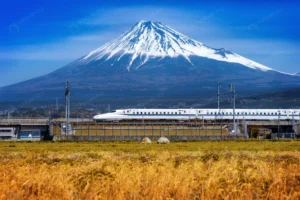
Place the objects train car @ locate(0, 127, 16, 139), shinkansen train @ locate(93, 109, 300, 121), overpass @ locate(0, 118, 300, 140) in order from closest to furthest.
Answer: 1. overpass @ locate(0, 118, 300, 140)
2. train car @ locate(0, 127, 16, 139)
3. shinkansen train @ locate(93, 109, 300, 121)

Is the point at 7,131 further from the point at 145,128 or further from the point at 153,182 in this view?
the point at 153,182

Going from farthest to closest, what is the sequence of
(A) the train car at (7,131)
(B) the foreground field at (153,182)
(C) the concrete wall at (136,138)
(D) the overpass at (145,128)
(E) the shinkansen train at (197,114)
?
1. (E) the shinkansen train at (197,114)
2. (A) the train car at (7,131)
3. (D) the overpass at (145,128)
4. (C) the concrete wall at (136,138)
5. (B) the foreground field at (153,182)

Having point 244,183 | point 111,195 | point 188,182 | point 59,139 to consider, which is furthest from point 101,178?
point 59,139

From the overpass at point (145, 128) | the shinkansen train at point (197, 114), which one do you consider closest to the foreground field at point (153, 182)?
the overpass at point (145, 128)

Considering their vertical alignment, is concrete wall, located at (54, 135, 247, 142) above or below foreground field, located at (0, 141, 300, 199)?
above

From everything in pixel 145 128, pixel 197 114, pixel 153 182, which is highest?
pixel 197 114

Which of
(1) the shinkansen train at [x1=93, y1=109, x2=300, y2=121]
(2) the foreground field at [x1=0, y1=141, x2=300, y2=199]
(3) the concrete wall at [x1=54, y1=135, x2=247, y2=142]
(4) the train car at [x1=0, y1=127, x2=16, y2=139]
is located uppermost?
(1) the shinkansen train at [x1=93, y1=109, x2=300, y2=121]

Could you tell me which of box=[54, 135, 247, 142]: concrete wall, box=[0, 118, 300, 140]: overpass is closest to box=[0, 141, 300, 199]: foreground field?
box=[54, 135, 247, 142]: concrete wall

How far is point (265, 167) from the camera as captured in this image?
1847 cm

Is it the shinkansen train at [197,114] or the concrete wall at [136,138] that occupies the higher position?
the shinkansen train at [197,114]

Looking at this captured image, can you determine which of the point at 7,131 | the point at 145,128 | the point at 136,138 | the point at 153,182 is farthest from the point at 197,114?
the point at 153,182

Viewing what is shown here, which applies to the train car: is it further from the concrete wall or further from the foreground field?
the foreground field

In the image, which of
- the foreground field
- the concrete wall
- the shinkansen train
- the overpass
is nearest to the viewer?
the foreground field

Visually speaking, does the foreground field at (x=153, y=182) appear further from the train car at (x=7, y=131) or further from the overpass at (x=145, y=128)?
the train car at (x=7, y=131)
